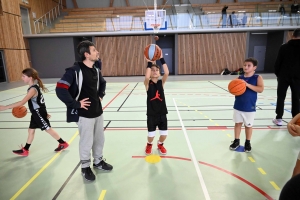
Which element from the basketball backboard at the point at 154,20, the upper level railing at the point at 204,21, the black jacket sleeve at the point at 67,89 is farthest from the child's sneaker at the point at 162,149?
the upper level railing at the point at 204,21

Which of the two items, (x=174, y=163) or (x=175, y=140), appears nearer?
(x=174, y=163)

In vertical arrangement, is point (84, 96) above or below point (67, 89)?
below

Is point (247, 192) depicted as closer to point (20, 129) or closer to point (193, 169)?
point (193, 169)

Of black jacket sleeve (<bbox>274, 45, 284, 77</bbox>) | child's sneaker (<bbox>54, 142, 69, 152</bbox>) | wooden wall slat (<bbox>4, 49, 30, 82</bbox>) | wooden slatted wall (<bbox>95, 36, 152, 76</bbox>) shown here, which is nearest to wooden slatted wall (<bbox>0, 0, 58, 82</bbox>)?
wooden wall slat (<bbox>4, 49, 30, 82</bbox>)

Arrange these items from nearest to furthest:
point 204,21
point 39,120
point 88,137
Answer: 1. point 88,137
2. point 39,120
3. point 204,21

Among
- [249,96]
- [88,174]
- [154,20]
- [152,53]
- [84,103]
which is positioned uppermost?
[154,20]

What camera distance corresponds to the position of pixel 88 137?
2.81m

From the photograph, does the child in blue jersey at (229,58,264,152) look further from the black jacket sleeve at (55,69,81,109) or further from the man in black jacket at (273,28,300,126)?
the black jacket sleeve at (55,69,81,109)

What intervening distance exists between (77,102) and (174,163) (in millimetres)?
1777

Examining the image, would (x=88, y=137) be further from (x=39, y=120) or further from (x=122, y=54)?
(x=122, y=54)

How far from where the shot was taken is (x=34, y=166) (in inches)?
133

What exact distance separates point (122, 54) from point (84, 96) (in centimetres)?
1583

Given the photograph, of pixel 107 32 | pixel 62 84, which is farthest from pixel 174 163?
pixel 107 32

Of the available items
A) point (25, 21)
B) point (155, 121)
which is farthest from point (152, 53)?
point (25, 21)
